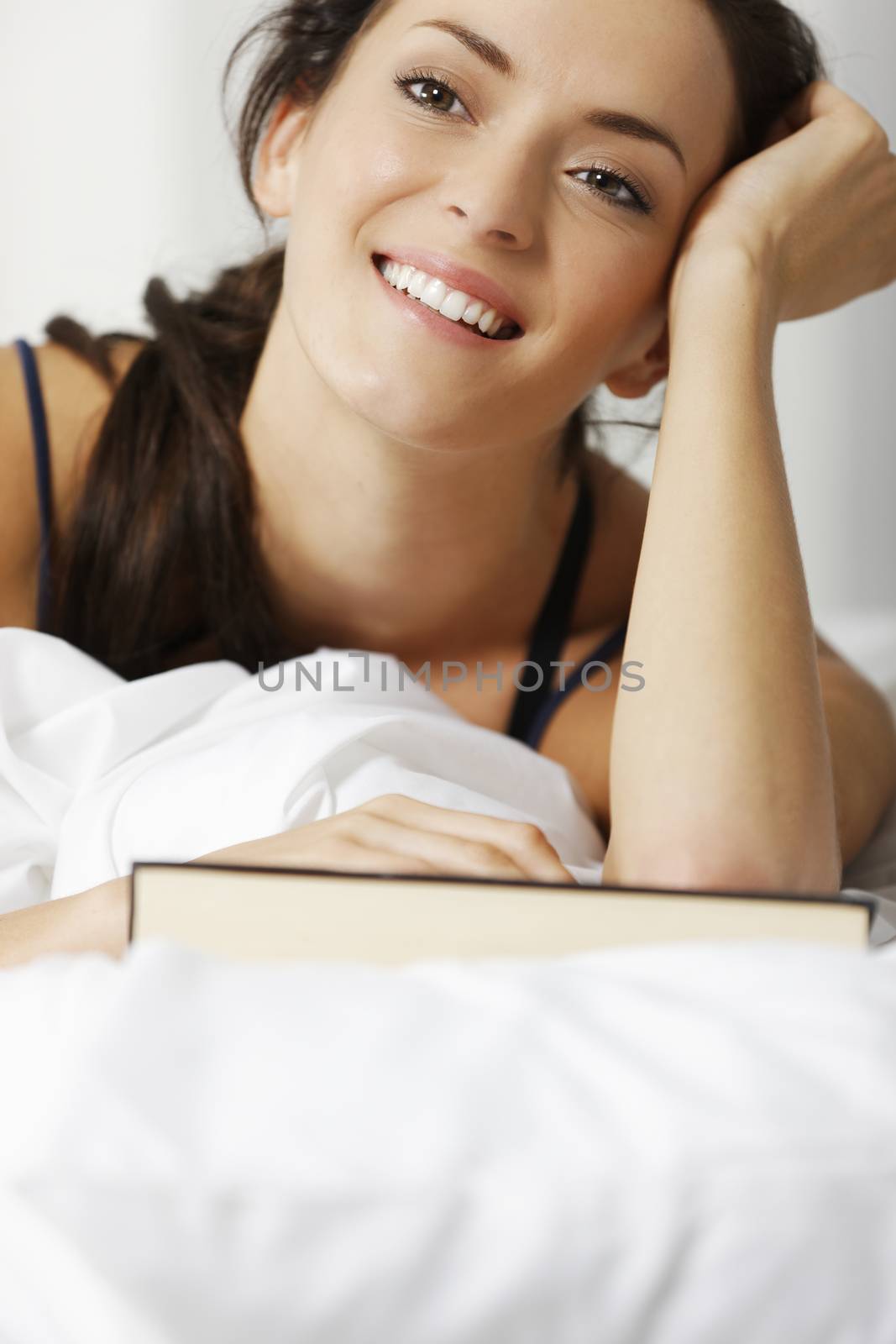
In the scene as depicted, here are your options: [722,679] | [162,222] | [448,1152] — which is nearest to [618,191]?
[722,679]

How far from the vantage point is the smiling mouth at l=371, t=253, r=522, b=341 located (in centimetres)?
109

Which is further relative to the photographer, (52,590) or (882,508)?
(882,508)

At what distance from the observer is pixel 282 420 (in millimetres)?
1371

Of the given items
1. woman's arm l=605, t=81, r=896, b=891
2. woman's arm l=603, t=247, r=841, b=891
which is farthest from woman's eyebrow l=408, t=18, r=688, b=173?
woman's arm l=603, t=247, r=841, b=891

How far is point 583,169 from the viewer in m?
1.09

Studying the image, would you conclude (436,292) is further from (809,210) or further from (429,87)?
(809,210)

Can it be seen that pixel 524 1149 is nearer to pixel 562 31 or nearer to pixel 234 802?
pixel 234 802

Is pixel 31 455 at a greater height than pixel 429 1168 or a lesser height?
lesser

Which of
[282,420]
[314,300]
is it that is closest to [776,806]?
[314,300]

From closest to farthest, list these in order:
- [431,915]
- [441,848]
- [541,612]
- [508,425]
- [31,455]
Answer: [431,915] → [441,848] → [508,425] → [31,455] → [541,612]

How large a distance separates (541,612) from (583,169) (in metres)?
0.58

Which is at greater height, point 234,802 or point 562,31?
point 562,31

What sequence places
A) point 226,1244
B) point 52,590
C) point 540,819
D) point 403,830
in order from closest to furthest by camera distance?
→ 1. point 226,1244
2. point 403,830
3. point 540,819
4. point 52,590

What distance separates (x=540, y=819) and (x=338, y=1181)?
58 cm
